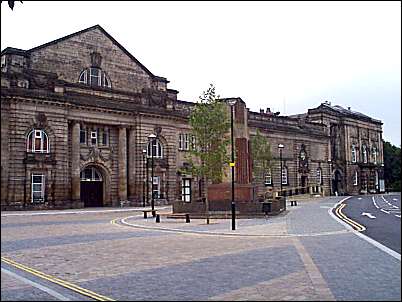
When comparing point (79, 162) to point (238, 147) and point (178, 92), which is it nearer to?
point (178, 92)

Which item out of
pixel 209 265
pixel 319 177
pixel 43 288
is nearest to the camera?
pixel 43 288

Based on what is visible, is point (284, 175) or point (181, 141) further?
point (284, 175)

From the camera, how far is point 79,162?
4772cm

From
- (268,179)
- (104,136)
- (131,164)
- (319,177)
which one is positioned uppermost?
(104,136)

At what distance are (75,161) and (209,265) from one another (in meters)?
36.8

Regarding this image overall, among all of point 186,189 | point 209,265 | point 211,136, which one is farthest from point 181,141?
point 209,265

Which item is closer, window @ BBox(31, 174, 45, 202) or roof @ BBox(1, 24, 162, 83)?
window @ BBox(31, 174, 45, 202)

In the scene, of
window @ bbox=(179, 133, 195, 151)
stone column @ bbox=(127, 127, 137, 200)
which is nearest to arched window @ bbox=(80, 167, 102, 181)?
stone column @ bbox=(127, 127, 137, 200)

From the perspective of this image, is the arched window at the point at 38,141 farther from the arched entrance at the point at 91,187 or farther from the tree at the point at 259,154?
the tree at the point at 259,154

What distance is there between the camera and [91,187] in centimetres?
5041

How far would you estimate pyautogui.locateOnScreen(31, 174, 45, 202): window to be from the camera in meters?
43.8

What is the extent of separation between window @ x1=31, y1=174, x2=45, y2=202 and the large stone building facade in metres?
0.08

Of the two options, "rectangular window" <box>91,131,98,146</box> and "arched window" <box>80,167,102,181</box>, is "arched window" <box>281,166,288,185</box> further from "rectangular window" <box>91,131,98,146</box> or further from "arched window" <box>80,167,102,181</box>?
"rectangular window" <box>91,131,98,146</box>

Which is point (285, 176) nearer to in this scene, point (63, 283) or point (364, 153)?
point (364, 153)
